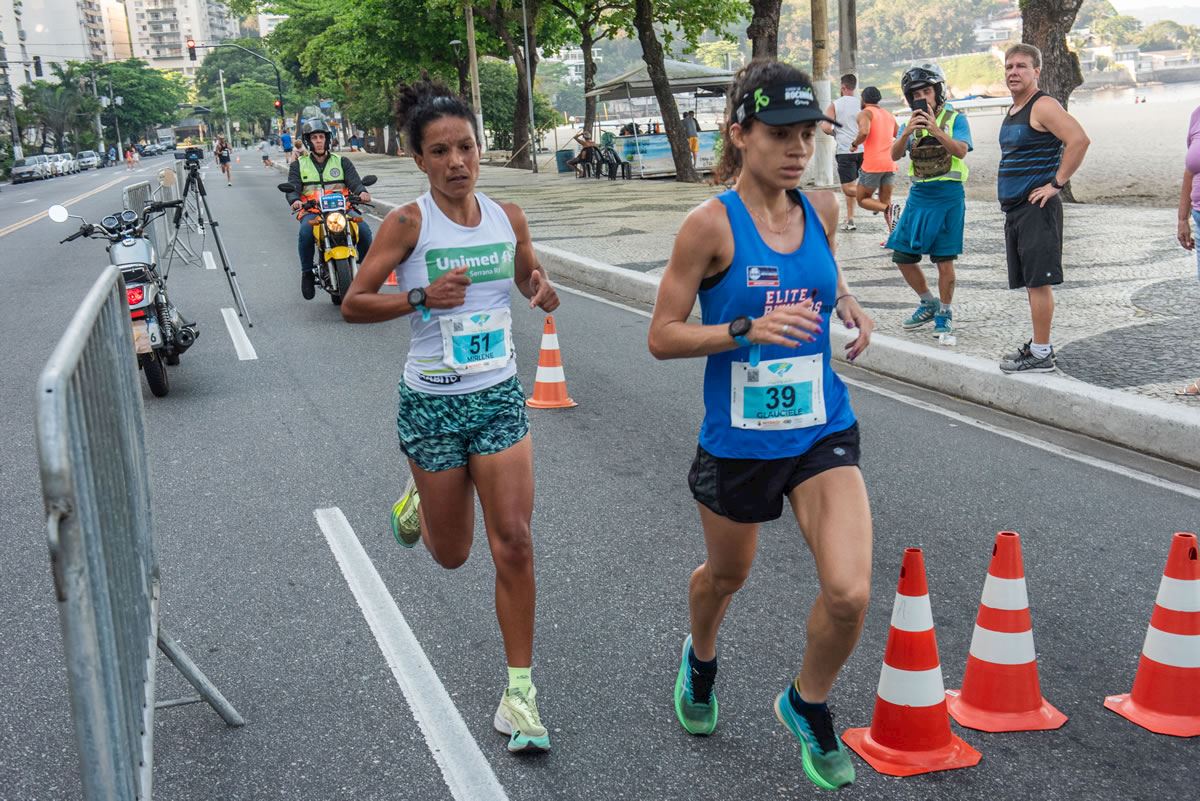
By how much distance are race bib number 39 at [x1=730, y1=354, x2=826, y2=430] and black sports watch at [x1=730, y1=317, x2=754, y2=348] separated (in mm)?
195

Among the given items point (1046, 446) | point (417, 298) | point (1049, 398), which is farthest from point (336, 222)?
point (417, 298)

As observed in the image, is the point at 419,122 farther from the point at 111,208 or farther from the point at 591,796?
the point at 111,208

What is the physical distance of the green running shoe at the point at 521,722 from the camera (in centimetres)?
348

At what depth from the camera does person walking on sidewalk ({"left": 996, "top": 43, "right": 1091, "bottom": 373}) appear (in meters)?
7.29

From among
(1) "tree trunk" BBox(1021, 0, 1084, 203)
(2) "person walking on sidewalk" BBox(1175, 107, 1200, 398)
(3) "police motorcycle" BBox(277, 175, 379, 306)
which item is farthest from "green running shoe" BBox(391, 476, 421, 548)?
(1) "tree trunk" BBox(1021, 0, 1084, 203)

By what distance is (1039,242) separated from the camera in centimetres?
732

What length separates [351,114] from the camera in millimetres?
81500

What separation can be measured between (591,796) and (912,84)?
21.7 ft

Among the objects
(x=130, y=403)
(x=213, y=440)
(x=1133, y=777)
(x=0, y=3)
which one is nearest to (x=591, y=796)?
(x=1133, y=777)

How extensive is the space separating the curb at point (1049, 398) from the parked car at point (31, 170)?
72.2 meters

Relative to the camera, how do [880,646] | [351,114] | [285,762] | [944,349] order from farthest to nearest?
[351,114] < [944,349] < [880,646] < [285,762]

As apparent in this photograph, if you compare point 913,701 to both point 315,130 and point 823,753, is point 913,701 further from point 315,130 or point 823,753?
point 315,130

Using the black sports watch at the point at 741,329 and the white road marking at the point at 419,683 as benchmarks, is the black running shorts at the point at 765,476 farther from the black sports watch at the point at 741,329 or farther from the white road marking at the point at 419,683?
the white road marking at the point at 419,683

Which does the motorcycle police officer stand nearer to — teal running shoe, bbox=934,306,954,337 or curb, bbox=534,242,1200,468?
curb, bbox=534,242,1200,468
